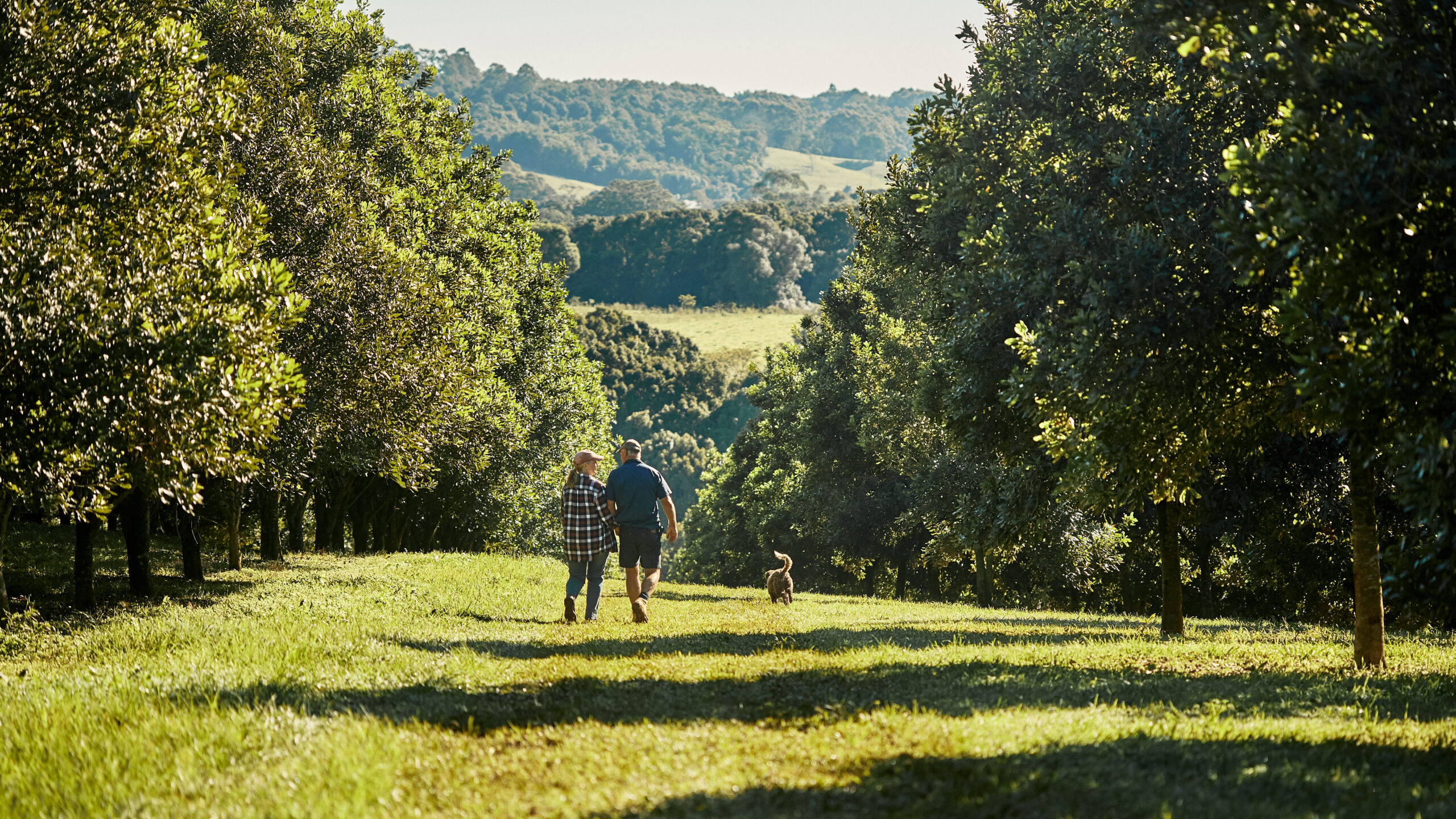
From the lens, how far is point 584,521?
14586 mm

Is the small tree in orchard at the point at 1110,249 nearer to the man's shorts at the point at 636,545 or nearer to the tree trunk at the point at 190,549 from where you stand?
the man's shorts at the point at 636,545

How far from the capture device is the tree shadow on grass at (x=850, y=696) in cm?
749

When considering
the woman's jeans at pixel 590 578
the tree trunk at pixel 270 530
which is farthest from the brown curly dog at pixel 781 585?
the tree trunk at pixel 270 530

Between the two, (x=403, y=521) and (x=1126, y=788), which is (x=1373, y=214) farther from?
(x=403, y=521)

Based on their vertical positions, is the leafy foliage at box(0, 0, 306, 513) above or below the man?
above

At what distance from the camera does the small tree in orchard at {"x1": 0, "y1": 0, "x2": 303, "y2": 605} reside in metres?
10.6

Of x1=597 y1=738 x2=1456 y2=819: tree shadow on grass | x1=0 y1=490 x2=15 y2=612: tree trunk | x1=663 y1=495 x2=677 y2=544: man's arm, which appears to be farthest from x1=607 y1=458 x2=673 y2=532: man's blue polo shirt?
x1=597 y1=738 x2=1456 y2=819: tree shadow on grass

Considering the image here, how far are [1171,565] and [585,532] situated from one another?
11150 mm

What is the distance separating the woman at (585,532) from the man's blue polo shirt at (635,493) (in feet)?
0.79

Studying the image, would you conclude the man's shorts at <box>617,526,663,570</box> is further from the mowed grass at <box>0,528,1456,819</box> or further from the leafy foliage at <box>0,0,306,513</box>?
the leafy foliage at <box>0,0,306,513</box>

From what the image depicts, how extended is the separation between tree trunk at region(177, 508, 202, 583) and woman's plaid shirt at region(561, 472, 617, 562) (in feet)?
32.4

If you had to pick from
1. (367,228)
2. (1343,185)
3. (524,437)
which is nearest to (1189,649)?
(1343,185)

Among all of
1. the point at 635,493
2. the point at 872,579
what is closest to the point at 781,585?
the point at 635,493

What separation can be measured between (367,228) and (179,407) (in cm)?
1197
